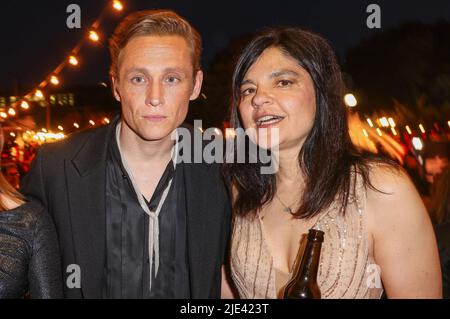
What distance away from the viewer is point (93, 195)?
2.50 m

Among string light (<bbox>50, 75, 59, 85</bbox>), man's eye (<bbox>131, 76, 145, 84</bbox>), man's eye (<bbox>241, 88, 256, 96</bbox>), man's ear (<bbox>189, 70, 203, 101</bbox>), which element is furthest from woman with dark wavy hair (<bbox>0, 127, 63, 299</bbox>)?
string light (<bbox>50, 75, 59, 85</bbox>)

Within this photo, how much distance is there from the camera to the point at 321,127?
7.99ft

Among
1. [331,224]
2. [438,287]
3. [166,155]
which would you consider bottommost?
[438,287]

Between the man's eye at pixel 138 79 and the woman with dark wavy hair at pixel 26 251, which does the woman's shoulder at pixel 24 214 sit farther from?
the man's eye at pixel 138 79

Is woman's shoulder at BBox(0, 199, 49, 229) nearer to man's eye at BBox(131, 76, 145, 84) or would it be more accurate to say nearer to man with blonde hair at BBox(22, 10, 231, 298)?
man with blonde hair at BBox(22, 10, 231, 298)

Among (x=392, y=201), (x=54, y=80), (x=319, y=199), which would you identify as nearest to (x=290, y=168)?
(x=319, y=199)

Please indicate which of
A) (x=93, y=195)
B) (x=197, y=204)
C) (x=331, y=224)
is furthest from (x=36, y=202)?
(x=331, y=224)

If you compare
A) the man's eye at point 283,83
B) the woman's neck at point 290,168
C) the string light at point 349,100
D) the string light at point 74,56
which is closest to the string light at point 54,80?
the string light at point 74,56

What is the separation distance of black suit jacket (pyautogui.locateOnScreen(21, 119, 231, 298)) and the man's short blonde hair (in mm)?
476

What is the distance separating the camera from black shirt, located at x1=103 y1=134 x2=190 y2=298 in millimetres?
2566

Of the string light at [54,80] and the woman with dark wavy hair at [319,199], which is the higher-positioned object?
the string light at [54,80]

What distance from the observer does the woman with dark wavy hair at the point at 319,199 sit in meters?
2.18

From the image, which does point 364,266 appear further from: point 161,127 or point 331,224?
point 161,127

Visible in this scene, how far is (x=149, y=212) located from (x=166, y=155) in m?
0.34
